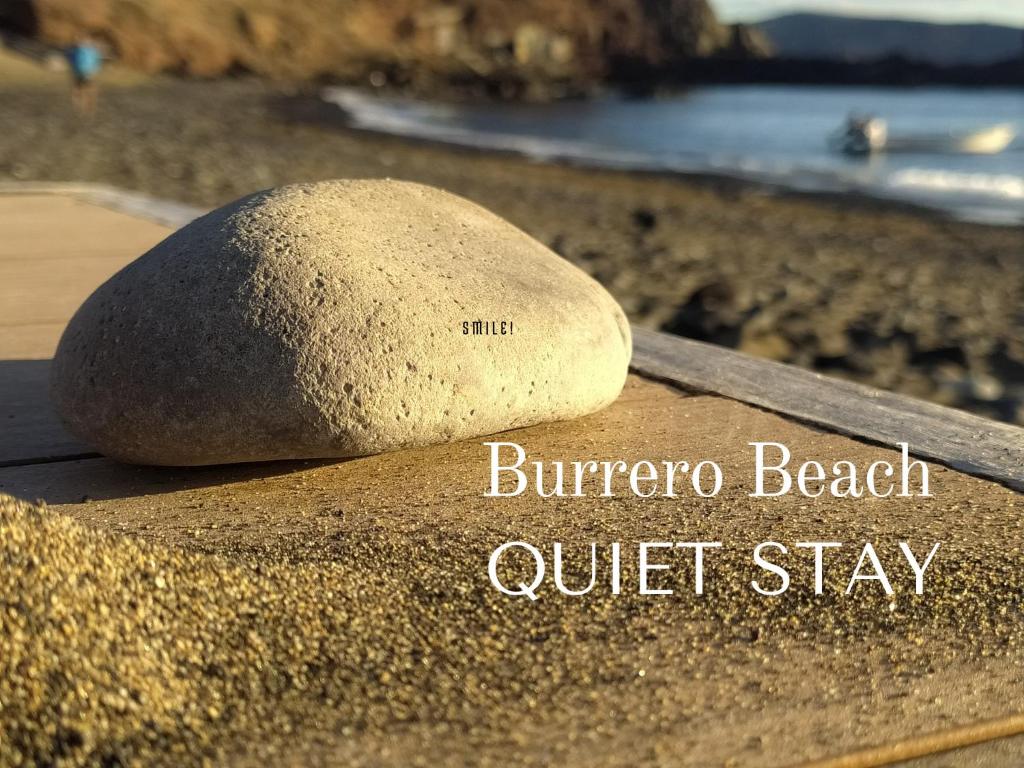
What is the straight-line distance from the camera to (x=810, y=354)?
6.91 metres

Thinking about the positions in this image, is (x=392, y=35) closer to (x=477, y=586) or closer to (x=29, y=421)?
(x=29, y=421)

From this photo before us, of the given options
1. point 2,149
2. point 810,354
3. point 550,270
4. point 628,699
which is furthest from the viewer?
point 2,149

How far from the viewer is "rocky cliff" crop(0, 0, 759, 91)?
2105 inches

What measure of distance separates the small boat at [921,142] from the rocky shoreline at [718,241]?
9470 millimetres

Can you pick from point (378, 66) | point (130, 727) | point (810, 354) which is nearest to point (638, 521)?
point (130, 727)

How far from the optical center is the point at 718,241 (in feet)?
42.0

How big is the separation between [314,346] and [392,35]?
77.5 meters

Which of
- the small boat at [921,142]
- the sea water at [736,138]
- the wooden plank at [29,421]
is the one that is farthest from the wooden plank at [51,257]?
the small boat at [921,142]

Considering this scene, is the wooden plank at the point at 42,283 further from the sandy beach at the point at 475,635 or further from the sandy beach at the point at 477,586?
the sandy beach at the point at 475,635

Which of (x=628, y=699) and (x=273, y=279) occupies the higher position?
(x=273, y=279)

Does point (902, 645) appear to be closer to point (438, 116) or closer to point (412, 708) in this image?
point (412, 708)

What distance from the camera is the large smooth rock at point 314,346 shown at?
9.94ft

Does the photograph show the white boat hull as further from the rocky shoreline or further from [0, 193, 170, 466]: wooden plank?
[0, 193, 170, 466]: wooden plank

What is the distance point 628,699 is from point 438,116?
138ft
